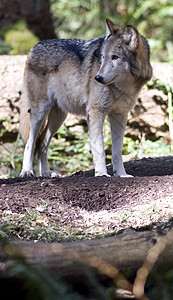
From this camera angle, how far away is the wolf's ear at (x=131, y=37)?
4.68 m

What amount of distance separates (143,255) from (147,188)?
2.13m

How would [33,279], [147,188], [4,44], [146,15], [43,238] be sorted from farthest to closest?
[146,15], [4,44], [147,188], [43,238], [33,279]

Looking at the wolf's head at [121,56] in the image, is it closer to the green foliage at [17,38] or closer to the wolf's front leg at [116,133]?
the wolf's front leg at [116,133]

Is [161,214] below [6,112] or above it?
below

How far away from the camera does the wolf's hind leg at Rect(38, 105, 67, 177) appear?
19.7 feet

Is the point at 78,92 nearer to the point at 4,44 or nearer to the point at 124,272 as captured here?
the point at 124,272

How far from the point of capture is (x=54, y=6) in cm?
1378

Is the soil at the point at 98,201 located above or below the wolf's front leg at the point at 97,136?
below

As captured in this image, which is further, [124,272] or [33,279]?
[124,272]

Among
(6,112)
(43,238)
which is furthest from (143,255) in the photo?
(6,112)

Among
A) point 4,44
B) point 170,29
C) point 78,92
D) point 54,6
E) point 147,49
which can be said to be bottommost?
point 78,92

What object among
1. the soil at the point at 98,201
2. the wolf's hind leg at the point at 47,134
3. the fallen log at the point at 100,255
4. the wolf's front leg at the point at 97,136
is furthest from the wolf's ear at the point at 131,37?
the fallen log at the point at 100,255

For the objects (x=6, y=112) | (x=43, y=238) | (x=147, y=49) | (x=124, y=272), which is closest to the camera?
(x=124, y=272)

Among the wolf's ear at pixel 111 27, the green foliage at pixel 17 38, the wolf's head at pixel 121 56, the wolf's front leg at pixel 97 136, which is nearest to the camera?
the wolf's head at pixel 121 56
